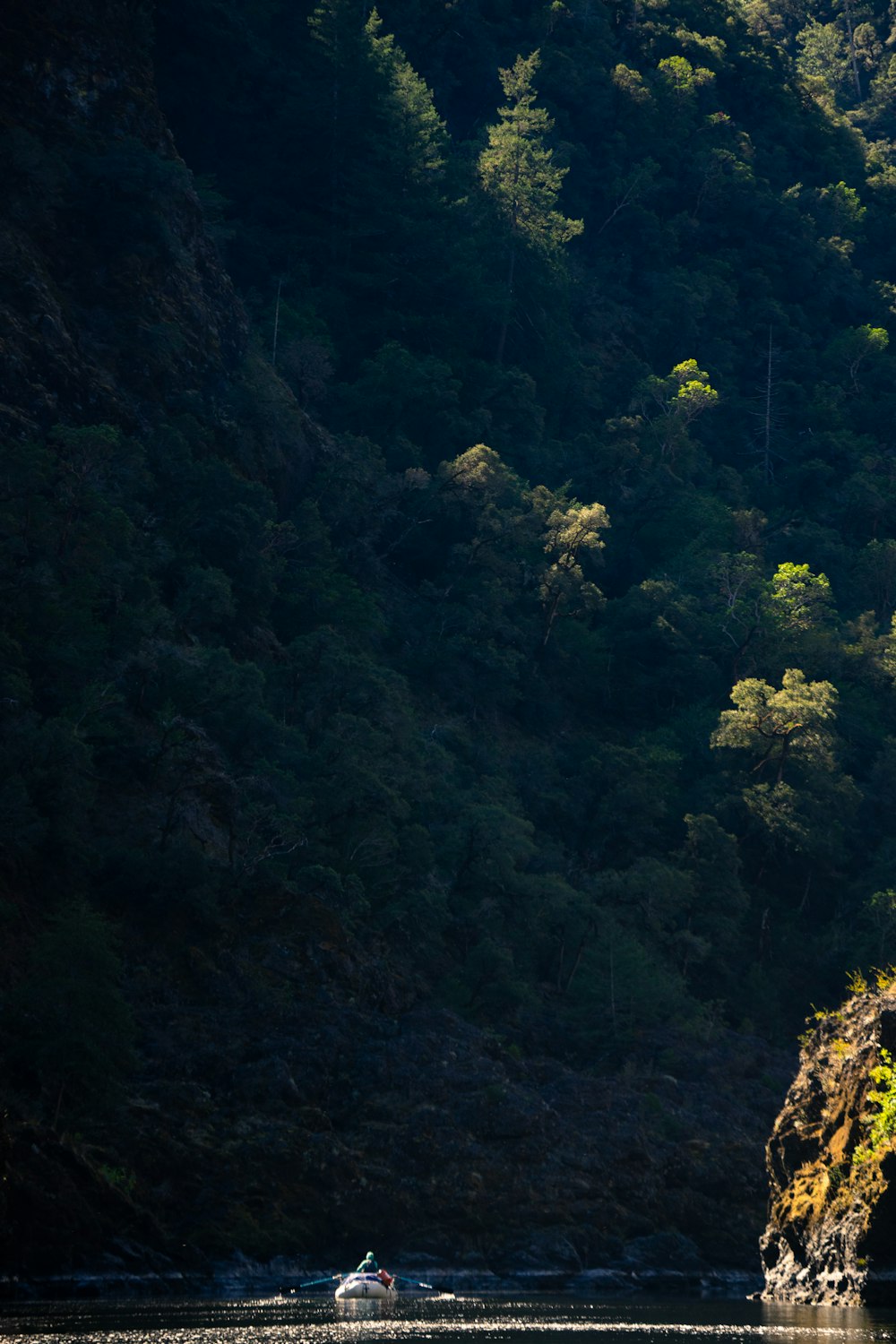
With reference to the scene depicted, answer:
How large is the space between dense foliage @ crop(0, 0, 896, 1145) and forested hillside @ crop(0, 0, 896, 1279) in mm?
241

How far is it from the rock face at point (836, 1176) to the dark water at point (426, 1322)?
115 cm

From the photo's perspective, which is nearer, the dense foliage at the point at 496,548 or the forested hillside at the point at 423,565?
the forested hillside at the point at 423,565

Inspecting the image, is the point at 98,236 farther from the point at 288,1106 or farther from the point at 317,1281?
the point at 317,1281

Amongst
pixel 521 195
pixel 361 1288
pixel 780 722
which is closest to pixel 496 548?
pixel 780 722

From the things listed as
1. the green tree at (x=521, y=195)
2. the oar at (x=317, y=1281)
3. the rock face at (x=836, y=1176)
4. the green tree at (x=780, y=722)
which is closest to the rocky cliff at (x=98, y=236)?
the green tree at (x=521, y=195)

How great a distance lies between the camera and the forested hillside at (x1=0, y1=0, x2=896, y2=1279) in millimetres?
56094

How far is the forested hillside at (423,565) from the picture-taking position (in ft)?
184

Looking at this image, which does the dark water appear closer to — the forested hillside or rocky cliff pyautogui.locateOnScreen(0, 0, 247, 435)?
the forested hillside

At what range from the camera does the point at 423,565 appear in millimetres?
88562

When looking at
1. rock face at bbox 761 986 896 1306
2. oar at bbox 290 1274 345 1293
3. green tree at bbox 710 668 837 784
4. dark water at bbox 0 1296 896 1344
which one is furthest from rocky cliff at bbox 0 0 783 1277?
green tree at bbox 710 668 837 784

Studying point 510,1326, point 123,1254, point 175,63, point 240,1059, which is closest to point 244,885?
point 240,1059

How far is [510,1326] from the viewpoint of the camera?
36000 millimetres

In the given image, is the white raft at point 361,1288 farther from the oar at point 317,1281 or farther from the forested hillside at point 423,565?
the forested hillside at point 423,565

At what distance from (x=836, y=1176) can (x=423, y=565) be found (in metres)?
51.3
